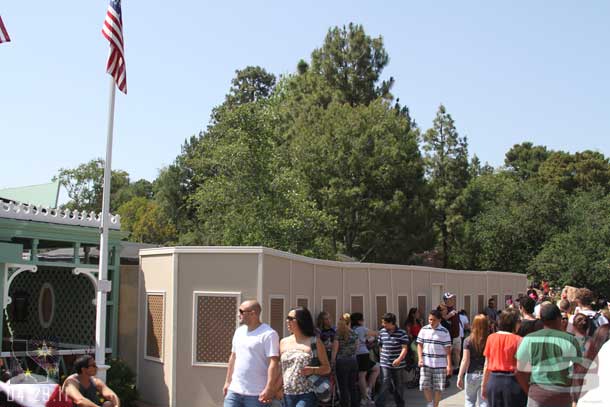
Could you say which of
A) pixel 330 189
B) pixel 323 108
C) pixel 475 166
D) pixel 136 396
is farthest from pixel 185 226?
pixel 136 396

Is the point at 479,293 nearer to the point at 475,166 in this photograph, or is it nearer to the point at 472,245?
the point at 472,245

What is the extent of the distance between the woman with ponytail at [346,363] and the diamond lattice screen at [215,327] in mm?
1753

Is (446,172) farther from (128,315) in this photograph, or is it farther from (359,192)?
(128,315)

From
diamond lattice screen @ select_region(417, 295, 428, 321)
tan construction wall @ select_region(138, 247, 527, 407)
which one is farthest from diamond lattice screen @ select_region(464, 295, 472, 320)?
tan construction wall @ select_region(138, 247, 527, 407)

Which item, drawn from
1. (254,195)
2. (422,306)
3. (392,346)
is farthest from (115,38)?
(254,195)

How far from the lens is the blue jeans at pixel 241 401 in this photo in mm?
7293

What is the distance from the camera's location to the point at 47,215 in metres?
13.1

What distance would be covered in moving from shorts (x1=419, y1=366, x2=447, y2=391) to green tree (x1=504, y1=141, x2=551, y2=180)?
6463cm

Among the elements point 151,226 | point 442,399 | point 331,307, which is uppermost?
point 151,226

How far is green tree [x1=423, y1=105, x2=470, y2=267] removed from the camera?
41.4 m

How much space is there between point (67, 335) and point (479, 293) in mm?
14158

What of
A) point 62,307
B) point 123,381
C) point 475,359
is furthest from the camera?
point 62,307

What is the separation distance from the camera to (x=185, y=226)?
1953 inches

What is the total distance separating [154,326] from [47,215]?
264 centimetres
